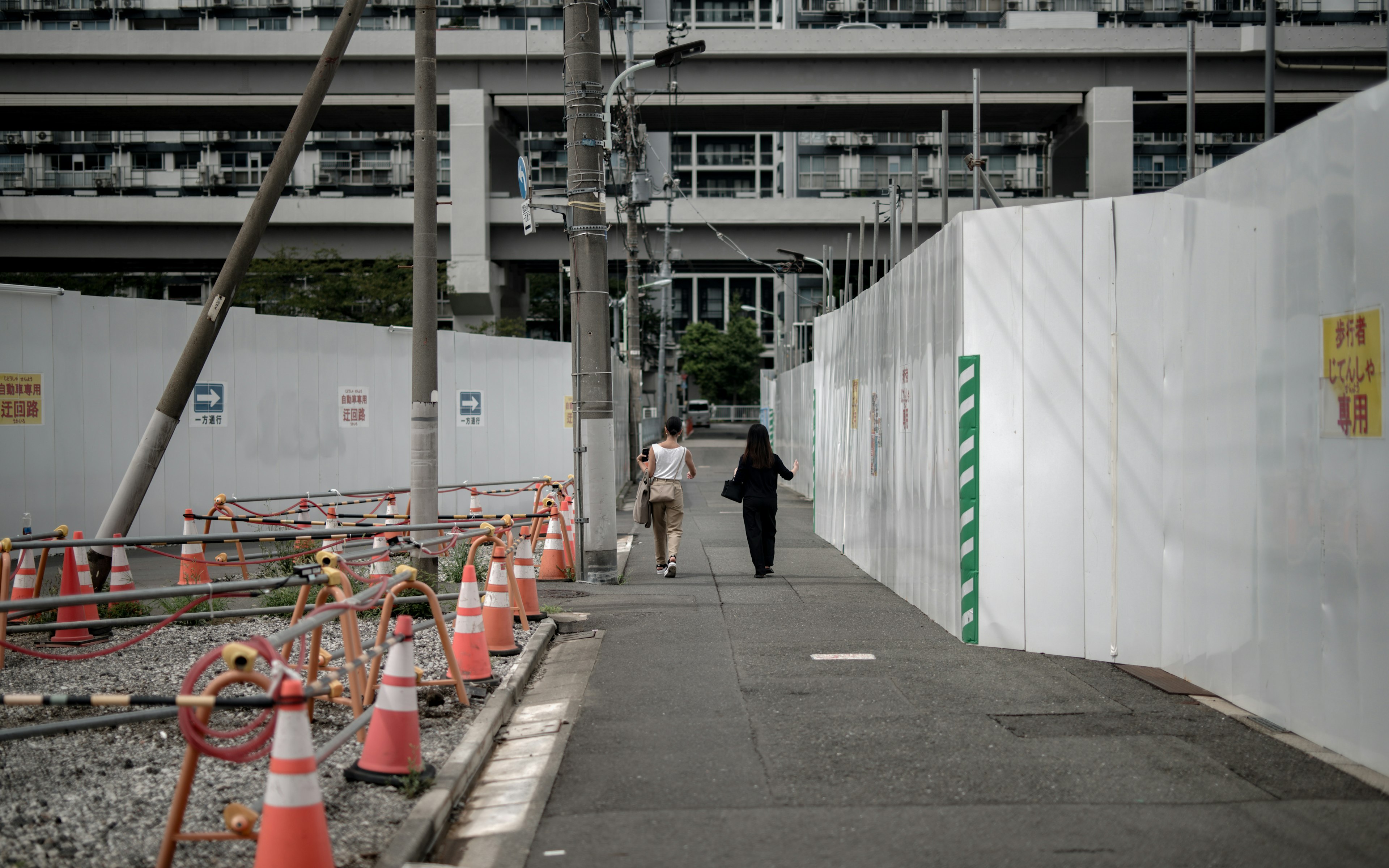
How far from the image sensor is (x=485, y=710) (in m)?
7.02

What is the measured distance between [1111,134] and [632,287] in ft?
52.5

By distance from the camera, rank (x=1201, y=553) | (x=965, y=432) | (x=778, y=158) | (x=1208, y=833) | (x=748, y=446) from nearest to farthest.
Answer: (x=1208, y=833) < (x=1201, y=553) < (x=965, y=432) < (x=748, y=446) < (x=778, y=158)

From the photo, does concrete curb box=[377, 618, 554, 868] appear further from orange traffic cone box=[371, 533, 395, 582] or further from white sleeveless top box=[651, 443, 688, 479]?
white sleeveless top box=[651, 443, 688, 479]

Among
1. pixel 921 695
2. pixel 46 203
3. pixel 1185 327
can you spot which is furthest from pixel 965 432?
pixel 46 203

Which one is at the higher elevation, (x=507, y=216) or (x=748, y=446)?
(x=507, y=216)

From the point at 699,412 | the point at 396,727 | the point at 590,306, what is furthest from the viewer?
the point at 699,412

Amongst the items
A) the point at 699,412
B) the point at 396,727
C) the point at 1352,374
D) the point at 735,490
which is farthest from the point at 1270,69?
the point at 699,412

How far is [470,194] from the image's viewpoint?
37.2 m

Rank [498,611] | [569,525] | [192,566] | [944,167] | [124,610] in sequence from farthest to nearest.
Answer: [569,525], [192,566], [944,167], [124,610], [498,611]

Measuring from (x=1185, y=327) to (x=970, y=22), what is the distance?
72528 millimetres

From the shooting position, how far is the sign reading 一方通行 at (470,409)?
22922mm

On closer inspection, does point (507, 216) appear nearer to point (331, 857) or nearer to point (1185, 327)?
point (1185, 327)

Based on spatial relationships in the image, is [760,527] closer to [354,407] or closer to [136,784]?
[136,784]

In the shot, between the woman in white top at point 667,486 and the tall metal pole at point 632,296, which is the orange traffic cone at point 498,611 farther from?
the tall metal pole at point 632,296
